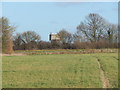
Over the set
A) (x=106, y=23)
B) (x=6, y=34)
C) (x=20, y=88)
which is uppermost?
(x=106, y=23)

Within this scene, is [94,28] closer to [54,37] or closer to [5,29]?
[54,37]

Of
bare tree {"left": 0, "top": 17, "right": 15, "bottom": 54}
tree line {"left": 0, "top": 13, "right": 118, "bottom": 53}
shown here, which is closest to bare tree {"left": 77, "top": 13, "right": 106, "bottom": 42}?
tree line {"left": 0, "top": 13, "right": 118, "bottom": 53}

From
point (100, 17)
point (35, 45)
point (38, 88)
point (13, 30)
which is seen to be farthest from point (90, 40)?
point (38, 88)

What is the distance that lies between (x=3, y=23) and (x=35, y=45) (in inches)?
1773

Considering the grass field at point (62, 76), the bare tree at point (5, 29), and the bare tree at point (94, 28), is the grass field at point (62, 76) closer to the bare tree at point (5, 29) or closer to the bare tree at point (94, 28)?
the bare tree at point (5, 29)

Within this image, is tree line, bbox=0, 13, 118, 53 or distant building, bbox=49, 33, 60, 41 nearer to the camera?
tree line, bbox=0, 13, 118, 53

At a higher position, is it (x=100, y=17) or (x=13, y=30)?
(x=100, y=17)

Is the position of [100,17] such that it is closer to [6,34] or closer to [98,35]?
[98,35]

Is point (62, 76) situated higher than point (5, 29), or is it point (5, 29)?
point (5, 29)

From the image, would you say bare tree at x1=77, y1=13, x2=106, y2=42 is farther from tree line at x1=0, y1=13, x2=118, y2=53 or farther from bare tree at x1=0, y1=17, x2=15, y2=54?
bare tree at x1=0, y1=17, x2=15, y2=54

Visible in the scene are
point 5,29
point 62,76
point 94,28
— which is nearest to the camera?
point 62,76

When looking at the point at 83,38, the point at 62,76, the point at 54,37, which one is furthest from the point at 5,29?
the point at 54,37

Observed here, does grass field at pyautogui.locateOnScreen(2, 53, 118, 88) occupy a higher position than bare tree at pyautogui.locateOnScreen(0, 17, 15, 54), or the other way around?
bare tree at pyautogui.locateOnScreen(0, 17, 15, 54)

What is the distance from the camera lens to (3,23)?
1304 inches
